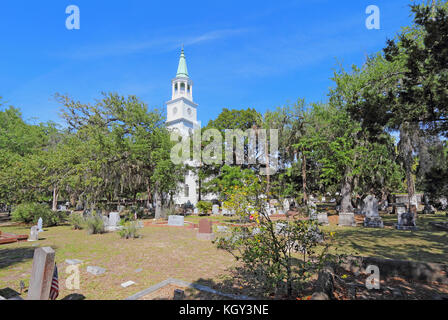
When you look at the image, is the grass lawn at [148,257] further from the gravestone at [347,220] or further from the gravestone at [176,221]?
the gravestone at [176,221]

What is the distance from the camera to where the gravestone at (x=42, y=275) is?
13.0ft

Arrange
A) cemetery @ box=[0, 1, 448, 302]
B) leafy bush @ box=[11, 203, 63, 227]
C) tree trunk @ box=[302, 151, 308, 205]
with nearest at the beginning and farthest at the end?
cemetery @ box=[0, 1, 448, 302] → leafy bush @ box=[11, 203, 63, 227] → tree trunk @ box=[302, 151, 308, 205]

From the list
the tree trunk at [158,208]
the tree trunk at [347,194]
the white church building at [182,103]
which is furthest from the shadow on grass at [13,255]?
the white church building at [182,103]

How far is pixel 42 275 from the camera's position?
13.0 feet

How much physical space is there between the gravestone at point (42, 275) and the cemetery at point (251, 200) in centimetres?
2

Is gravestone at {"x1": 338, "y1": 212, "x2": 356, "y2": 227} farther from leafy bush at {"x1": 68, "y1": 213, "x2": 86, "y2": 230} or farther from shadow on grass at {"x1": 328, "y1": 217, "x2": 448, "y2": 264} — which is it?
leafy bush at {"x1": 68, "y1": 213, "x2": 86, "y2": 230}

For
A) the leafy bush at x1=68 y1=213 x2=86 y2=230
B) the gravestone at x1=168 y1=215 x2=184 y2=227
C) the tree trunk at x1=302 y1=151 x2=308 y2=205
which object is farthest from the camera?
the tree trunk at x1=302 y1=151 x2=308 y2=205

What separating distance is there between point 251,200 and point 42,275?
4.06 metres

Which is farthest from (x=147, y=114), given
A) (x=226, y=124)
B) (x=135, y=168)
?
(x=226, y=124)

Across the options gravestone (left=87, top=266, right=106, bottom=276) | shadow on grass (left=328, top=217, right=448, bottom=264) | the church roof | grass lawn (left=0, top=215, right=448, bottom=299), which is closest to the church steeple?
the church roof

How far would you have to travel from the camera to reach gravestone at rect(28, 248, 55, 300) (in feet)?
13.0

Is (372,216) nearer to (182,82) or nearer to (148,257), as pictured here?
(148,257)

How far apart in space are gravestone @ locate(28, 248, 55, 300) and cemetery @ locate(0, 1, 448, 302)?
0.02 metres
